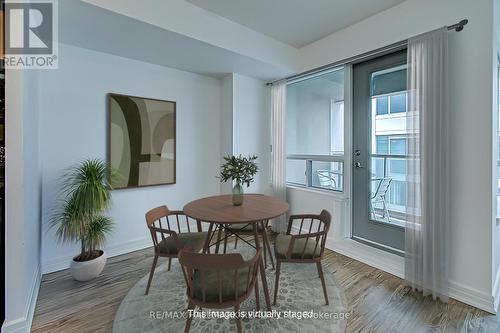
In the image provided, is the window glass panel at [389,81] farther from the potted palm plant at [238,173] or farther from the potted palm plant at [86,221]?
the potted palm plant at [86,221]

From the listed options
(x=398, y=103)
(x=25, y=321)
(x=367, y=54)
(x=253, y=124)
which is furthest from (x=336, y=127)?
(x=25, y=321)

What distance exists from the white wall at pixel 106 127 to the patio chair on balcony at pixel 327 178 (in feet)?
5.26

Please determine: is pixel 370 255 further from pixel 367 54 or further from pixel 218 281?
pixel 367 54

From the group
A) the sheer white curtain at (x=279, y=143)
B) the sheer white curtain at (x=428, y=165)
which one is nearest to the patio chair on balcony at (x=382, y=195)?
the sheer white curtain at (x=428, y=165)

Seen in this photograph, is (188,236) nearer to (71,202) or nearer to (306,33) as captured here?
Result: (71,202)

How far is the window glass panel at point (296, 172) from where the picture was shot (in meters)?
3.82

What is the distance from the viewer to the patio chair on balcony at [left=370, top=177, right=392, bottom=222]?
9.22 feet

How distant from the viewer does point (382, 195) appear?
2867 mm

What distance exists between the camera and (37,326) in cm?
176

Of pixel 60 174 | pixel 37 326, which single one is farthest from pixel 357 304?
pixel 60 174

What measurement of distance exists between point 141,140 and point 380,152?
294 centimetres

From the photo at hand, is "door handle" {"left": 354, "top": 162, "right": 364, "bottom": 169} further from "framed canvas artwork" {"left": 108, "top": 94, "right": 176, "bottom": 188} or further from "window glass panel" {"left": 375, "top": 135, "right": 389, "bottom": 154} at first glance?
"framed canvas artwork" {"left": 108, "top": 94, "right": 176, "bottom": 188}

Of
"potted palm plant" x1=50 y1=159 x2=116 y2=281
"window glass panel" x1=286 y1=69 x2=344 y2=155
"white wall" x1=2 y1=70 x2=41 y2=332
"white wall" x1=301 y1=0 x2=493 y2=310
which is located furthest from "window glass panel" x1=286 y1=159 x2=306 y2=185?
"white wall" x1=2 y1=70 x2=41 y2=332

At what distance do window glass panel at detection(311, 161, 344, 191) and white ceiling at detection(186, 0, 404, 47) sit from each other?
68.6 inches
